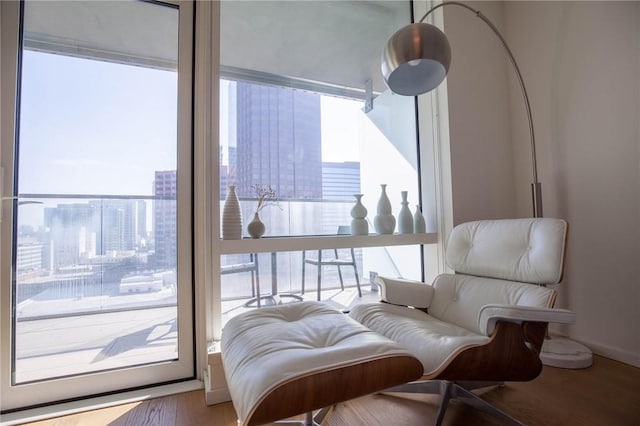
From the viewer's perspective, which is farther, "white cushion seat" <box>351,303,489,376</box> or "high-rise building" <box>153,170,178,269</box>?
"high-rise building" <box>153,170,178,269</box>

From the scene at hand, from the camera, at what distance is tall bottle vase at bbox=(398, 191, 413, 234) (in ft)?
6.84

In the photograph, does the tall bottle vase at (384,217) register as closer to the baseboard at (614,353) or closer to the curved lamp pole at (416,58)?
the curved lamp pole at (416,58)

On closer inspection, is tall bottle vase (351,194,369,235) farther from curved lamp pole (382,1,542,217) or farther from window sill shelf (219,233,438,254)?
curved lamp pole (382,1,542,217)

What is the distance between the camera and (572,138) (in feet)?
6.32

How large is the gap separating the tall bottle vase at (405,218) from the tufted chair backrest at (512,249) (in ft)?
1.46

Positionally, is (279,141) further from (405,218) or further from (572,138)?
(572,138)

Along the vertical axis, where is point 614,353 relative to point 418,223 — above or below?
below

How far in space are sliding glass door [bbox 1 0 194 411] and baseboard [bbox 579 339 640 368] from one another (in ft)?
7.66

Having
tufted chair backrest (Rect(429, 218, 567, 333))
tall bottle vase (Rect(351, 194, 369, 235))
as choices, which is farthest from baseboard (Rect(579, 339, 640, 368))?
tall bottle vase (Rect(351, 194, 369, 235))

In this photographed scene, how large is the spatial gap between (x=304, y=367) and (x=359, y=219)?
4.19 ft

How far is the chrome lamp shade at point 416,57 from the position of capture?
125 centimetres

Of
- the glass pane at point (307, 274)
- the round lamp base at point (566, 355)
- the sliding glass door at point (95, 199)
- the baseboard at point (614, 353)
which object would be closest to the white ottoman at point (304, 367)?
the glass pane at point (307, 274)

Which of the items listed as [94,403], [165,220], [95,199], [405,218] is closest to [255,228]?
[165,220]

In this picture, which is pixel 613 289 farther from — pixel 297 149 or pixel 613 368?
pixel 297 149
